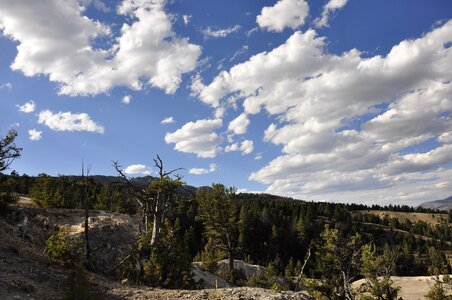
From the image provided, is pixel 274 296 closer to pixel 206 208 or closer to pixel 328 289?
pixel 328 289

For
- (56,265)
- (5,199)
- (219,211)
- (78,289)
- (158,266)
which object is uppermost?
(5,199)

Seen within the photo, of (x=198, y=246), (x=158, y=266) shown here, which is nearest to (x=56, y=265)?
(x=158, y=266)

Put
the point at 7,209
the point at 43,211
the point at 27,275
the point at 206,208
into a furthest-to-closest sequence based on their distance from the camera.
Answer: the point at 206,208 → the point at 43,211 → the point at 7,209 → the point at 27,275

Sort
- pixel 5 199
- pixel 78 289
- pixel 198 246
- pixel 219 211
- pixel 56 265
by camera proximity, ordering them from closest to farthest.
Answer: pixel 78 289
pixel 56 265
pixel 5 199
pixel 219 211
pixel 198 246

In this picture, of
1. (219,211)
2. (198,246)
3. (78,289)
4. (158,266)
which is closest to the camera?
(78,289)

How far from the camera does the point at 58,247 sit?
23188 mm

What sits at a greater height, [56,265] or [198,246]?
[56,265]

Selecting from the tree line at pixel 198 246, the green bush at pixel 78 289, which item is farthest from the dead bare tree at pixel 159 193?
the green bush at pixel 78 289

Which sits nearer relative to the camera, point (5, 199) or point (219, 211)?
point (5, 199)

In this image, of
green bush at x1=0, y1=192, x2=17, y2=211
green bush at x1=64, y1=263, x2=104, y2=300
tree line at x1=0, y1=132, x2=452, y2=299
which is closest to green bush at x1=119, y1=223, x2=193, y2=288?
tree line at x1=0, y1=132, x2=452, y2=299

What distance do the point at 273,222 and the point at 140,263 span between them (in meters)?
117

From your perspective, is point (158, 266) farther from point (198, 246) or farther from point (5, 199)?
point (198, 246)

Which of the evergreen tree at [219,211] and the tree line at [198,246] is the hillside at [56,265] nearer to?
the tree line at [198,246]

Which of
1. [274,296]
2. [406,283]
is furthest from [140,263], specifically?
[406,283]
